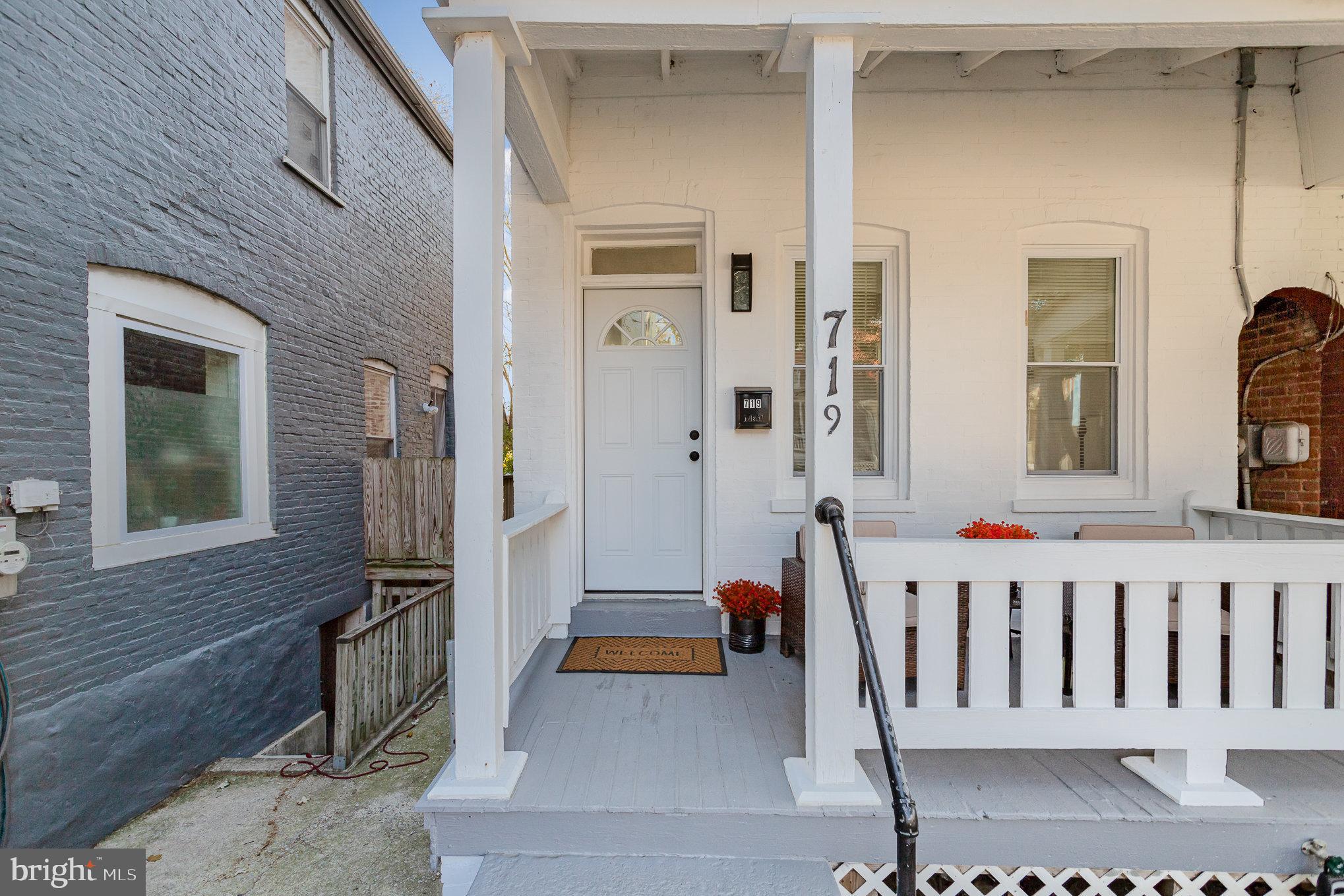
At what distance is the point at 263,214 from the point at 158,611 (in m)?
3.05

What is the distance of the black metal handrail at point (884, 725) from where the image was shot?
1396 mm

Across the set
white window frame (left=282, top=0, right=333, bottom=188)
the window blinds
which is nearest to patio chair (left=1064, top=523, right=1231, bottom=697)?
the window blinds

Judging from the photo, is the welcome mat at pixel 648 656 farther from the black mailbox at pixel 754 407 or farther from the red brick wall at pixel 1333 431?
the red brick wall at pixel 1333 431

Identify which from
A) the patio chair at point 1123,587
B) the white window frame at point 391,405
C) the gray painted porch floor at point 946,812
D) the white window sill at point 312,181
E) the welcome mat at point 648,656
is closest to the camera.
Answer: the gray painted porch floor at point 946,812

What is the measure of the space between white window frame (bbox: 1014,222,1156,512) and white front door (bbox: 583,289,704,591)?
6.49ft

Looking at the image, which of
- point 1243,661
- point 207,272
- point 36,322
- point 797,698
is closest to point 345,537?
point 207,272

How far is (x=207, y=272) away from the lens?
4.23 meters

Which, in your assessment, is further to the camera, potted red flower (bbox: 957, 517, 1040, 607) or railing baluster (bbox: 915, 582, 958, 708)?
potted red flower (bbox: 957, 517, 1040, 607)

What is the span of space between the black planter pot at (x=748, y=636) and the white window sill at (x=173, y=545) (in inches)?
138

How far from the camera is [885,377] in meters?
3.76

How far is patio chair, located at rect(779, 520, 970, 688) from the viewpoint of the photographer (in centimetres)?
272

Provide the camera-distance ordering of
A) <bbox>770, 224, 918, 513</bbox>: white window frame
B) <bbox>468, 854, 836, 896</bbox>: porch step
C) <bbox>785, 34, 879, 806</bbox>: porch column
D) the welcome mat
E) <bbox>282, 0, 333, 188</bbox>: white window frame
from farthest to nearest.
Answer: <bbox>282, 0, 333, 188</bbox>: white window frame
<bbox>770, 224, 918, 513</bbox>: white window frame
the welcome mat
<bbox>785, 34, 879, 806</bbox>: porch column
<bbox>468, 854, 836, 896</bbox>: porch step

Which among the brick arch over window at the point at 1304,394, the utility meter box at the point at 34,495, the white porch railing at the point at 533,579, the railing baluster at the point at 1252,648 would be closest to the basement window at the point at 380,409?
the utility meter box at the point at 34,495

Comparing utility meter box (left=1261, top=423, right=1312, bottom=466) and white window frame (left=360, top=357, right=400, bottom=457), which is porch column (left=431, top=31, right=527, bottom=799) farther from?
white window frame (left=360, top=357, right=400, bottom=457)
